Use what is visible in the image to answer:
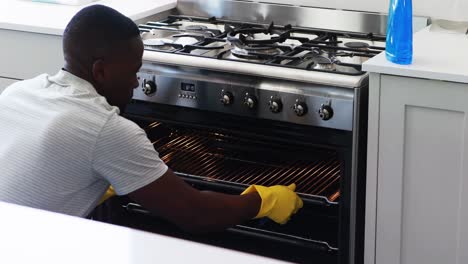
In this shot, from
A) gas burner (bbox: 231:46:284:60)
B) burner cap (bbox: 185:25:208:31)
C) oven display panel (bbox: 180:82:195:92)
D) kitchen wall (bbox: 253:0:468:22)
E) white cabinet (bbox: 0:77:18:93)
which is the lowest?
white cabinet (bbox: 0:77:18:93)

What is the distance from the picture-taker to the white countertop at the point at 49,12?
3119 millimetres

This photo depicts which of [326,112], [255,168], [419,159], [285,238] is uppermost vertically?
[326,112]

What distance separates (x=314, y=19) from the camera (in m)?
3.29

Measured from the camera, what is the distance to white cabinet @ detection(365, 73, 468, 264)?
8.36 feet

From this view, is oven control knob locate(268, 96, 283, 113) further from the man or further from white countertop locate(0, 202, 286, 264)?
white countertop locate(0, 202, 286, 264)

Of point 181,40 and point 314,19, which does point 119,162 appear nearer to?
point 181,40

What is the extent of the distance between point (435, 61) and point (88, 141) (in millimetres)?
1042

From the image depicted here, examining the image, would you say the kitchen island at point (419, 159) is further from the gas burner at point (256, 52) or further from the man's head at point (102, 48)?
the man's head at point (102, 48)

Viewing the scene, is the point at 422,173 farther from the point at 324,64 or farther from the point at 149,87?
the point at 149,87

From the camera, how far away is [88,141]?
213cm

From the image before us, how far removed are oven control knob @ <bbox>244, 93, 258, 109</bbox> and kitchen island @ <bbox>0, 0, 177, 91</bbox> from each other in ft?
2.31

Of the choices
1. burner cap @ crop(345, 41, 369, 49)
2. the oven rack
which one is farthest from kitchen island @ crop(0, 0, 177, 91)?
burner cap @ crop(345, 41, 369, 49)

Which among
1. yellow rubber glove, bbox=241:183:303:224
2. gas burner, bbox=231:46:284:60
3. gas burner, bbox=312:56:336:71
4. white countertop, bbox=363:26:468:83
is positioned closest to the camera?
white countertop, bbox=363:26:468:83

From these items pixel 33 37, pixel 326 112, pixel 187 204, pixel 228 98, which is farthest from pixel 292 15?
pixel 187 204
